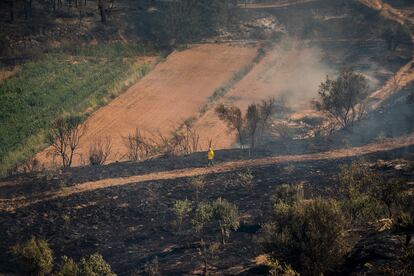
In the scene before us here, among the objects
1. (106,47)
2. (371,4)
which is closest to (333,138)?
(106,47)

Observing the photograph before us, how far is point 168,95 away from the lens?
4788 centimetres

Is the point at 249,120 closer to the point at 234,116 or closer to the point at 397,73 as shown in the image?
the point at 234,116

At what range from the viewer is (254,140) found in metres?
37.4

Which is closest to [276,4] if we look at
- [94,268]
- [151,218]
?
[151,218]

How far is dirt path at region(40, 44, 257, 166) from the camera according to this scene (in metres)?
40.8

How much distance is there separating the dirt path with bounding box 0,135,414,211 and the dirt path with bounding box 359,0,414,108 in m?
12.0

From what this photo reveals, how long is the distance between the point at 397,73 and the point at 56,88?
33323 mm

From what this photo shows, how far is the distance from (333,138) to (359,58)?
22.9 m

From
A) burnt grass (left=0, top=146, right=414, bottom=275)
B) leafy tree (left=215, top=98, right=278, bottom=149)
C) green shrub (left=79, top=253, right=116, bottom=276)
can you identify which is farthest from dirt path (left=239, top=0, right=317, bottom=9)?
green shrub (left=79, top=253, right=116, bottom=276)

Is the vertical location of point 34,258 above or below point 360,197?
below

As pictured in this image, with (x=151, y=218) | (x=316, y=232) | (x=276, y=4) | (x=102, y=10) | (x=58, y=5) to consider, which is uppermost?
(x=276, y=4)

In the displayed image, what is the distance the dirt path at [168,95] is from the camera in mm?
40844

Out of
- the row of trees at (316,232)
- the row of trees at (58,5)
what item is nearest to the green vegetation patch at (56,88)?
the row of trees at (58,5)

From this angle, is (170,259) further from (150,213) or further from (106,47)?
(106,47)
